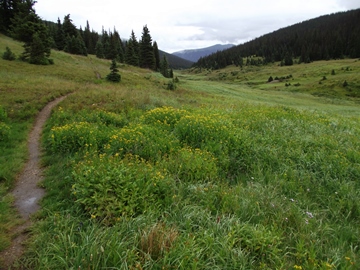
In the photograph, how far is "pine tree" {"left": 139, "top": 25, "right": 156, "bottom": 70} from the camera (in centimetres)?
5612

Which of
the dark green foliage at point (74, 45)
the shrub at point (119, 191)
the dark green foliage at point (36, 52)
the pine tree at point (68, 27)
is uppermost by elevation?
the pine tree at point (68, 27)

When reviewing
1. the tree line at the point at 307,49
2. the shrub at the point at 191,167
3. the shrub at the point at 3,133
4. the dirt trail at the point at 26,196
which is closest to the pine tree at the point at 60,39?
the shrub at the point at 3,133

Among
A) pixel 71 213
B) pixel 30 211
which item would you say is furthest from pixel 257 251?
pixel 30 211

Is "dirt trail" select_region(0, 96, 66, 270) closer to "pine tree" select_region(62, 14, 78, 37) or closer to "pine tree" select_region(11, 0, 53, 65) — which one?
"pine tree" select_region(11, 0, 53, 65)

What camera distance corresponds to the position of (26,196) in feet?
16.9

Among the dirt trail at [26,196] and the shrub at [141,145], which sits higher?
the shrub at [141,145]

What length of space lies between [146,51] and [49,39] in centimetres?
3063

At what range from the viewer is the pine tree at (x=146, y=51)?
56125 mm

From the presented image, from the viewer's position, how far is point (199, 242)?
3.58m

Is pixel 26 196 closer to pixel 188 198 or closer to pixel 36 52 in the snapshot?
pixel 188 198

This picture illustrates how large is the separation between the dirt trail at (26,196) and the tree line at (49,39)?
25.0m

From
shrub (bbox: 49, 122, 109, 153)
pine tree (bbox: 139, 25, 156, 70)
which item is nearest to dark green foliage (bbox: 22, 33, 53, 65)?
shrub (bbox: 49, 122, 109, 153)

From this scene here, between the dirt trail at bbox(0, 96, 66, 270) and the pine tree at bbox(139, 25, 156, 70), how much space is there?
53.2 m

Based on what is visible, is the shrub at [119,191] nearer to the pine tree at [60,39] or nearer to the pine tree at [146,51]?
the pine tree at [146,51]
